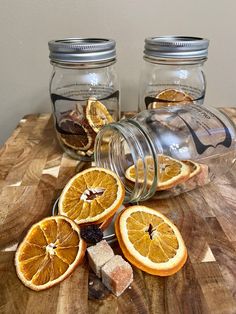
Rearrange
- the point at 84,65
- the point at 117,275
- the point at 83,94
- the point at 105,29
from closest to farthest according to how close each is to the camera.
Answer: the point at 117,275 → the point at 84,65 → the point at 83,94 → the point at 105,29

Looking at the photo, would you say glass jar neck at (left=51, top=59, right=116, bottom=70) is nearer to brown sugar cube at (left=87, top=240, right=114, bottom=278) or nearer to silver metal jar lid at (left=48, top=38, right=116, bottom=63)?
silver metal jar lid at (left=48, top=38, right=116, bottom=63)

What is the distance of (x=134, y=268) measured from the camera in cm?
45

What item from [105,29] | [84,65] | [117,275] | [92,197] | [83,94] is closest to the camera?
[117,275]

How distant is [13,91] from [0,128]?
0.17 metres

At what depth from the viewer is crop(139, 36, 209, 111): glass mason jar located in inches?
27.4

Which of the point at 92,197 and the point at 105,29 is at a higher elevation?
the point at 105,29

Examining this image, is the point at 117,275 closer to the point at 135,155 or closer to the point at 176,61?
the point at 135,155

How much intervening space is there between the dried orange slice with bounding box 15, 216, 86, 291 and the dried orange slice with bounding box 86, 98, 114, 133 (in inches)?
11.3

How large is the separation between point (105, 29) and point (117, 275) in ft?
2.59

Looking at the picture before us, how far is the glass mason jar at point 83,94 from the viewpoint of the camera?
26.2 inches

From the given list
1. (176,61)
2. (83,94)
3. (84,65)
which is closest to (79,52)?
(84,65)

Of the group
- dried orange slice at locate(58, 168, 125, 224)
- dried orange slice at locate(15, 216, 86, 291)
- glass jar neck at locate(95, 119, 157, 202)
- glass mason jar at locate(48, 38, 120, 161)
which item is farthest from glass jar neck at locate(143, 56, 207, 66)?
dried orange slice at locate(15, 216, 86, 291)

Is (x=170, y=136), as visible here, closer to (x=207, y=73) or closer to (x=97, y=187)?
(x=97, y=187)

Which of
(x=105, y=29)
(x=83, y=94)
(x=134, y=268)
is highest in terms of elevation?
(x=105, y=29)
